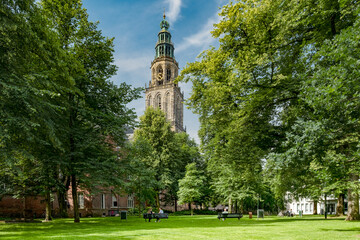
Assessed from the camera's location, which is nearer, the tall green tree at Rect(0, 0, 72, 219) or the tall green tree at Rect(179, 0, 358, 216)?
the tall green tree at Rect(0, 0, 72, 219)

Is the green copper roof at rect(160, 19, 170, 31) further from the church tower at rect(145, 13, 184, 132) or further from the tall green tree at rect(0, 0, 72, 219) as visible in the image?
the tall green tree at rect(0, 0, 72, 219)

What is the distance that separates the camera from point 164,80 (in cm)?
9369

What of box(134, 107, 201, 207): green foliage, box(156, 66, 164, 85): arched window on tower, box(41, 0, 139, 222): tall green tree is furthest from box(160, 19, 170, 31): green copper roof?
box(41, 0, 139, 222): tall green tree

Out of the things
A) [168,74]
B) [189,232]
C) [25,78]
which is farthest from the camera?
[168,74]

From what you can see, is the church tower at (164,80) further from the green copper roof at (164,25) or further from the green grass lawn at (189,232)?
the green grass lawn at (189,232)

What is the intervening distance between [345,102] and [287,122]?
6854 millimetres

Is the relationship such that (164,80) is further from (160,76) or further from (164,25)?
(164,25)

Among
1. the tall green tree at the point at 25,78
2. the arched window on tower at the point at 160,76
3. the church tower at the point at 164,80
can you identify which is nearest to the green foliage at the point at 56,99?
the tall green tree at the point at 25,78

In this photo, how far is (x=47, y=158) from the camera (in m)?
17.5

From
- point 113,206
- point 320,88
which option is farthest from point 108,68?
point 113,206

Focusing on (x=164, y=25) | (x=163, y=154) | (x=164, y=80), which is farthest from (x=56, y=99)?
(x=164, y=25)

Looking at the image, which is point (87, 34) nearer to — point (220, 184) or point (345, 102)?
point (345, 102)

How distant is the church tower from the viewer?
92.7 metres

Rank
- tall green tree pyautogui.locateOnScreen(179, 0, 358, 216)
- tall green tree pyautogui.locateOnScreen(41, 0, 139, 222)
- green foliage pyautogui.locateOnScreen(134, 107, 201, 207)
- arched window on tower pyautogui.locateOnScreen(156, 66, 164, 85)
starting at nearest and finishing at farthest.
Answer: tall green tree pyautogui.locateOnScreen(179, 0, 358, 216), tall green tree pyautogui.locateOnScreen(41, 0, 139, 222), green foliage pyautogui.locateOnScreen(134, 107, 201, 207), arched window on tower pyautogui.locateOnScreen(156, 66, 164, 85)
